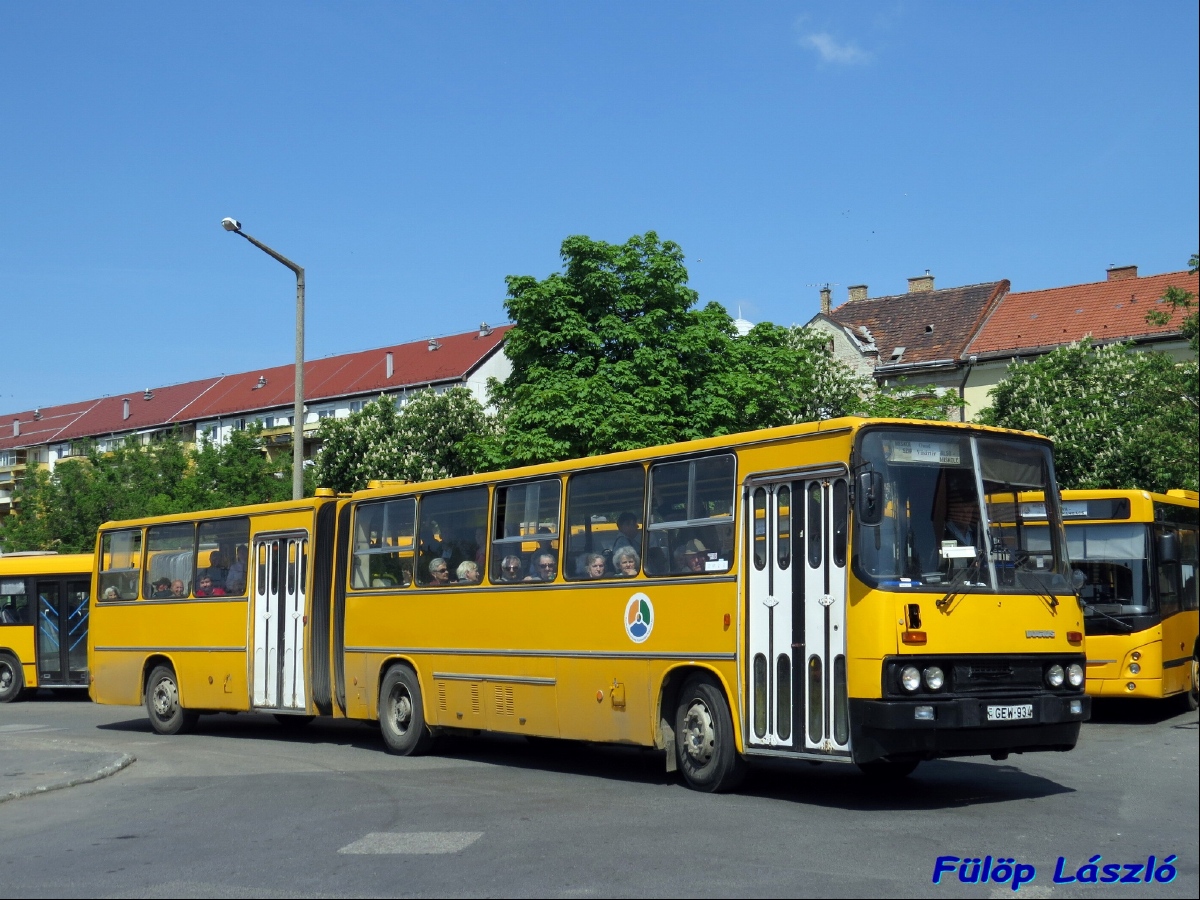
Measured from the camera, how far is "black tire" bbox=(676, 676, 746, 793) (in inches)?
468

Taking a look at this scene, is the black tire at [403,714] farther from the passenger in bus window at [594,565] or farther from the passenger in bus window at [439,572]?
the passenger in bus window at [594,565]

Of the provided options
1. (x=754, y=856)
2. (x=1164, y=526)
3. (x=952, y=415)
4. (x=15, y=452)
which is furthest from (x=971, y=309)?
(x=15, y=452)

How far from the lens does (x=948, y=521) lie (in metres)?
11.1

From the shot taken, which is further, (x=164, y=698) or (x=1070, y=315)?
(x=1070, y=315)

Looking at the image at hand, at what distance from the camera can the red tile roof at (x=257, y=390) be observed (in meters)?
92.2

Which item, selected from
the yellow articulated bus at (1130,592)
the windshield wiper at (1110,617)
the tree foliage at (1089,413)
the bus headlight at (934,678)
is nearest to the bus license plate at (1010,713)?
the bus headlight at (934,678)

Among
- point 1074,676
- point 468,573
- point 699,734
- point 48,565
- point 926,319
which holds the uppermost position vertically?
point 926,319

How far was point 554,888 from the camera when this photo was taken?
313 inches

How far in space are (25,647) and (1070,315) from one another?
4643 cm

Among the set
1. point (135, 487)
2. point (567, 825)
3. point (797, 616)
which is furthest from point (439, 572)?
point (135, 487)

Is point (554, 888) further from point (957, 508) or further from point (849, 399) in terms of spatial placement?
point (849, 399)

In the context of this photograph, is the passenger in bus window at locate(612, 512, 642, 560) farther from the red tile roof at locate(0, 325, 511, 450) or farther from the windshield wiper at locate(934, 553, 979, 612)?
the red tile roof at locate(0, 325, 511, 450)

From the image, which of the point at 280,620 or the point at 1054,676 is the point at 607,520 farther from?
the point at 280,620

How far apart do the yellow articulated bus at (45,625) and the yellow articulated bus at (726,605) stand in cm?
1387
